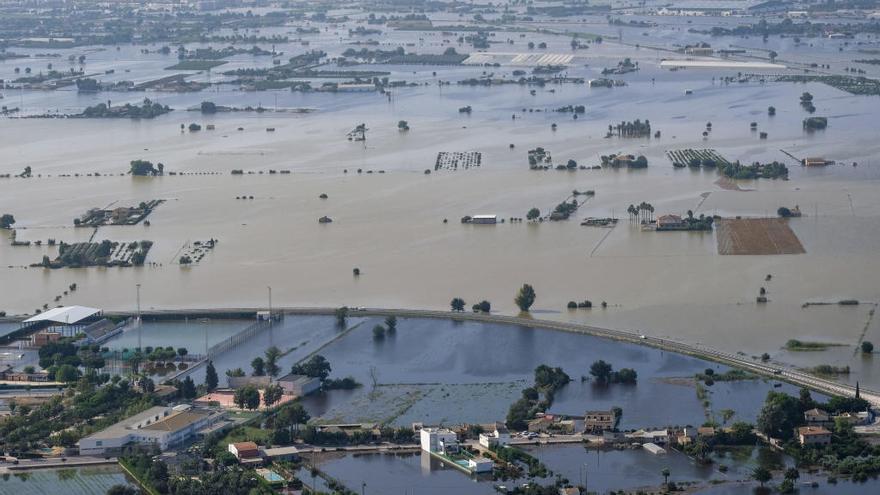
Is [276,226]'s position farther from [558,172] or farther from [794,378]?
[794,378]

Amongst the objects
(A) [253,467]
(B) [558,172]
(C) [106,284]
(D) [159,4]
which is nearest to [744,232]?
(B) [558,172]

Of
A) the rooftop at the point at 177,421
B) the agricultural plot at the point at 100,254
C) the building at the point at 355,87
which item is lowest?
the building at the point at 355,87

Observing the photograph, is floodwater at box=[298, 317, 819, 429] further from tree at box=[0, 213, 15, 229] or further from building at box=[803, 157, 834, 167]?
building at box=[803, 157, 834, 167]

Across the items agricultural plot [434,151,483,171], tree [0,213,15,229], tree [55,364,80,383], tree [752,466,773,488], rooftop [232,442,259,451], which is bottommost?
tree [0,213,15,229]

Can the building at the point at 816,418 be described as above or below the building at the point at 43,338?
above

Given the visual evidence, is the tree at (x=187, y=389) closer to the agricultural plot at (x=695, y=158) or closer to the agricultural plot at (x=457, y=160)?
the agricultural plot at (x=457, y=160)

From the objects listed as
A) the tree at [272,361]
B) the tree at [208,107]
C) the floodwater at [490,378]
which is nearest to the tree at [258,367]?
the tree at [272,361]

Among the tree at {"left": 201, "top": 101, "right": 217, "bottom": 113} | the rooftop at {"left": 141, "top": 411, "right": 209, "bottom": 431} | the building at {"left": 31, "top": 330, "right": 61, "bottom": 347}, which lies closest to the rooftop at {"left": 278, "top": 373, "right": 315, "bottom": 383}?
the rooftop at {"left": 141, "top": 411, "right": 209, "bottom": 431}
